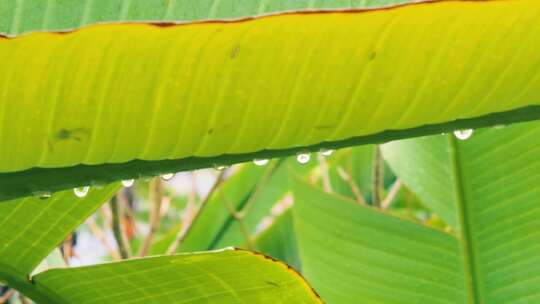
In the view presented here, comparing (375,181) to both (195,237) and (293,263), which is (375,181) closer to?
(293,263)

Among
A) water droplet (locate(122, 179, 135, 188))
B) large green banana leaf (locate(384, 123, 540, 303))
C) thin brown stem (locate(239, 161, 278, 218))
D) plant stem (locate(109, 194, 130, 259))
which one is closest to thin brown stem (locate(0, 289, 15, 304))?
plant stem (locate(109, 194, 130, 259))

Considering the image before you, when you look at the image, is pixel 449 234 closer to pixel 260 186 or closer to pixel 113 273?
pixel 113 273

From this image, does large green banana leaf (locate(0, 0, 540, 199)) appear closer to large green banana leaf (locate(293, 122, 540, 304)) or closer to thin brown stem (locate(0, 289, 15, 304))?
large green banana leaf (locate(293, 122, 540, 304))

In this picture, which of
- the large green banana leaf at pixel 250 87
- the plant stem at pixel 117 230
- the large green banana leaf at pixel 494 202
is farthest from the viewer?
the plant stem at pixel 117 230

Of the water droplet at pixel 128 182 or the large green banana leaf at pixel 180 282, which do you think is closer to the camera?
the water droplet at pixel 128 182

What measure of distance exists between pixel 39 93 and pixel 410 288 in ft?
2.10

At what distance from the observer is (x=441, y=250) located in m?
1.13

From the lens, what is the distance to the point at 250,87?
592 mm

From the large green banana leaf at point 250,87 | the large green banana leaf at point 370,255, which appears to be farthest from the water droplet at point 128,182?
the large green banana leaf at point 370,255

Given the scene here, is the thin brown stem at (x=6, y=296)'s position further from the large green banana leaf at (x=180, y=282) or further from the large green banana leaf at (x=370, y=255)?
the large green banana leaf at (x=180, y=282)

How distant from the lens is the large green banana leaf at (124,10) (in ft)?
2.11

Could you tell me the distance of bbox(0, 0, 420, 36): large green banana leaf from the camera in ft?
2.11

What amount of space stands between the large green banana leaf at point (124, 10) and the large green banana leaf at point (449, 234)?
505mm

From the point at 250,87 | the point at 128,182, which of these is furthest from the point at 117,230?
the point at 250,87
